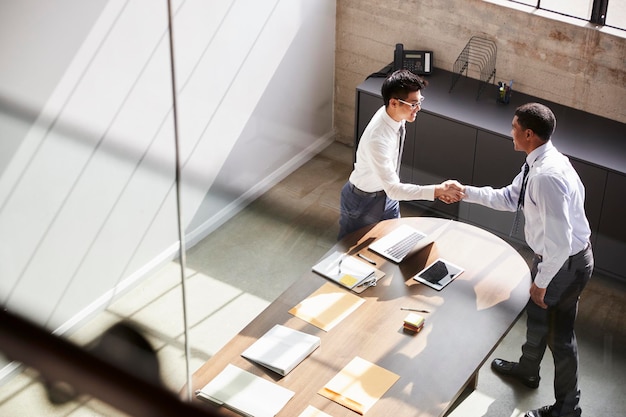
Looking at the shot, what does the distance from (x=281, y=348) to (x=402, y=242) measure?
671 mm

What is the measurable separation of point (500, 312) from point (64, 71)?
150 cm

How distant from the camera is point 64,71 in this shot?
2.37 m

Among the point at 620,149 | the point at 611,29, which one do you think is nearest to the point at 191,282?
the point at 620,149

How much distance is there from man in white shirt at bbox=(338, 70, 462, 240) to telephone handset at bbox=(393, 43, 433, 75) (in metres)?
1.12

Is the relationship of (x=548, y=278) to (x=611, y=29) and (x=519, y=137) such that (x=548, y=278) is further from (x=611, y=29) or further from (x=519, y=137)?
(x=611, y=29)

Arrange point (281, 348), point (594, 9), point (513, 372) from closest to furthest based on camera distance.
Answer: point (281, 348)
point (513, 372)
point (594, 9)

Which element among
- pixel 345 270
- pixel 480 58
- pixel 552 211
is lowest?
pixel 345 270

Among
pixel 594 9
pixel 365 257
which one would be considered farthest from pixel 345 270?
pixel 594 9

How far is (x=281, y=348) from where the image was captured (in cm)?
232

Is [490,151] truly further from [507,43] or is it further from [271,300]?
[271,300]

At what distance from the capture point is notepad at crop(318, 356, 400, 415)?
7.08 feet

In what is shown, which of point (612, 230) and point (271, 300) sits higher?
point (612, 230)

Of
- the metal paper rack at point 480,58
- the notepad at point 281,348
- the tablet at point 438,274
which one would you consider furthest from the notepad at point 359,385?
the metal paper rack at point 480,58

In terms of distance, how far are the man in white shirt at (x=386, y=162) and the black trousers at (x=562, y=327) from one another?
45cm
